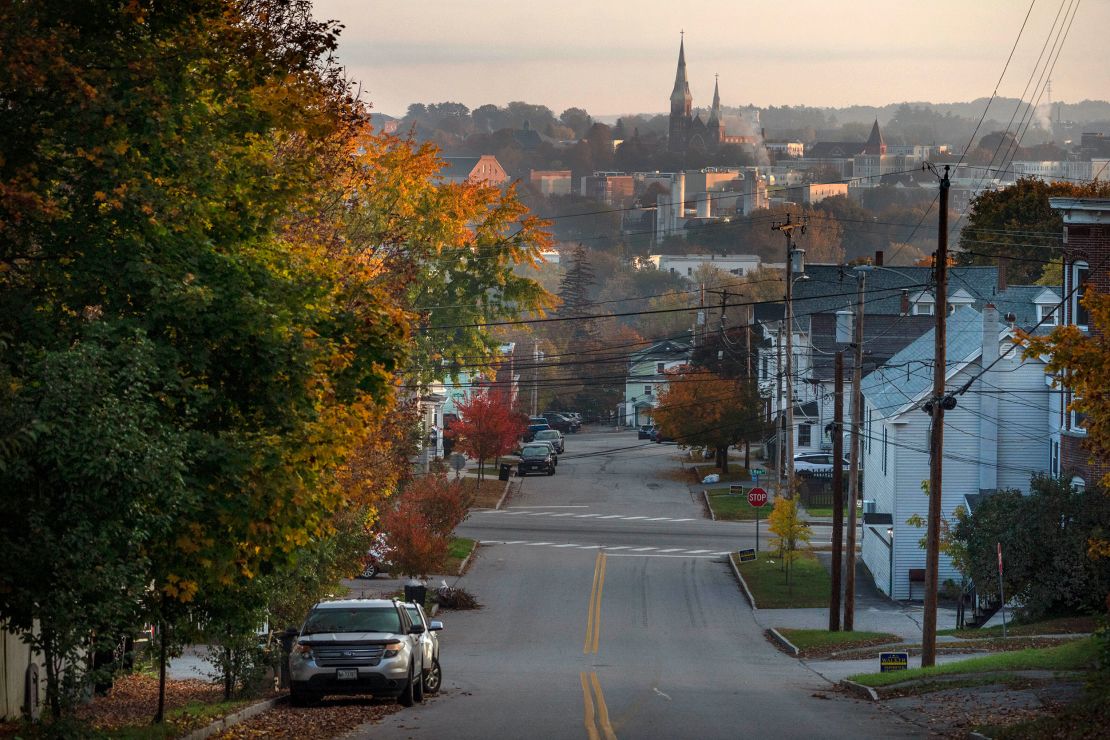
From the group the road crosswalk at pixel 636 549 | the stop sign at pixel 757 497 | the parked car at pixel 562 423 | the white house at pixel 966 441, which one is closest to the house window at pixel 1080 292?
the white house at pixel 966 441

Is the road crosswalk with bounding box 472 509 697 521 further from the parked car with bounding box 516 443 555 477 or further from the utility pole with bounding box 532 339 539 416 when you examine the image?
the utility pole with bounding box 532 339 539 416

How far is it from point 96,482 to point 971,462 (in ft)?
128

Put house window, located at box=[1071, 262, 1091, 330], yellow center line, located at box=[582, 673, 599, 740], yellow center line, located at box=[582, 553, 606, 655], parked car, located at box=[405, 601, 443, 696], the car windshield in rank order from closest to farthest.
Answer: yellow center line, located at box=[582, 673, 599, 740] < the car windshield < parked car, located at box=[405, 601, 443, 696] < yellow center line, located at box=[582, 553, 606, 655] < house window, located at box=[1071, 262, 1091, 330]

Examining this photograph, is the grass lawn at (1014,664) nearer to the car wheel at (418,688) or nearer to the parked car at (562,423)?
the car wheel at (418,688)

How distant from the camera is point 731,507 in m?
Result: 70.4

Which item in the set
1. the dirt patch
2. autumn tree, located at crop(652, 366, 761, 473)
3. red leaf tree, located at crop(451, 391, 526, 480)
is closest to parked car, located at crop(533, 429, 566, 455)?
autumn tree, located at crop(652, 366, 761, 473)

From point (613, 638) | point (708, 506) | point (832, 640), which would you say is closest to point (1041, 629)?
point (832, 640)

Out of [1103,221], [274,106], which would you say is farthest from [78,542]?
→ [1103,221]

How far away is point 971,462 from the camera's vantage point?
48.2 metres

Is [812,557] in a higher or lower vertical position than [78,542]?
lower

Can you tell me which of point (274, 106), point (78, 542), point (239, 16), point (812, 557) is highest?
point (239, 16)

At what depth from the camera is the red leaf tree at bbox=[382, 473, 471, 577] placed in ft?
158

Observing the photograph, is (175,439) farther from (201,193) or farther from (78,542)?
(201,193)

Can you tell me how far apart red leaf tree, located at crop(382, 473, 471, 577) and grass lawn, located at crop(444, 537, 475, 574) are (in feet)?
6.15
